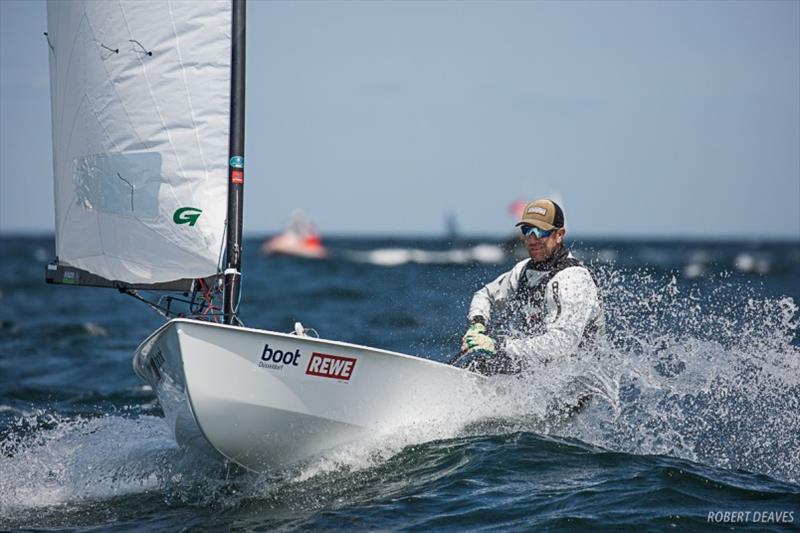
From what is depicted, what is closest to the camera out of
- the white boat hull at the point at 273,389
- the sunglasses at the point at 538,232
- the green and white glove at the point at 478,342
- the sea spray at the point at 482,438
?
the white boat hull at the point at 273,389

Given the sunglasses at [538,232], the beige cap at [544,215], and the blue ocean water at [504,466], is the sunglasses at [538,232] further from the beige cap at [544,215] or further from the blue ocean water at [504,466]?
the blue ocean water at [504,466]

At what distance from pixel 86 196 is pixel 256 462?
194 centimetres

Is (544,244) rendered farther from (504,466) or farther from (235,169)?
(235,169)

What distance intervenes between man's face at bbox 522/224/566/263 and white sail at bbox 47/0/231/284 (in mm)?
2024

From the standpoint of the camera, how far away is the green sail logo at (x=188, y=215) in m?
5.43

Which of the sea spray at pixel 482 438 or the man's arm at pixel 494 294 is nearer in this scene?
the sea spray at pixel 482 438

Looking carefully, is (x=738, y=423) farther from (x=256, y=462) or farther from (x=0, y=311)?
(x=0, y=311)

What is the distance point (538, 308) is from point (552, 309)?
0.19 meters

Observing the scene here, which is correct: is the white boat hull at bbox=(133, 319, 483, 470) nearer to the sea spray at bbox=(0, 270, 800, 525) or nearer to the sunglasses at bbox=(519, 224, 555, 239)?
the sea spray at bbox=(0, 270, 800, 525)

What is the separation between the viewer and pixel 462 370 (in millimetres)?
5688

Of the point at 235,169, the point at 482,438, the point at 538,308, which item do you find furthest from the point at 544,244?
the point at 235,169

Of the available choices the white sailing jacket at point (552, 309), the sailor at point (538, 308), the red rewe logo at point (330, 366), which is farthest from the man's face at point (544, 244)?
the red rewe logo at point (330, 366)

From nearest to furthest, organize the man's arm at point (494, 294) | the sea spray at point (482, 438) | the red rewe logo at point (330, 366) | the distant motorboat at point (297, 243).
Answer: the red rewe logo at point (330, 366) → the sea spray at point (482, 438) → the man's arm at point (494, 294) → the distant motorboat at point (297, 243)

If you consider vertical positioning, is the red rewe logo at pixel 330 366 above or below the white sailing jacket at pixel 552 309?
below
